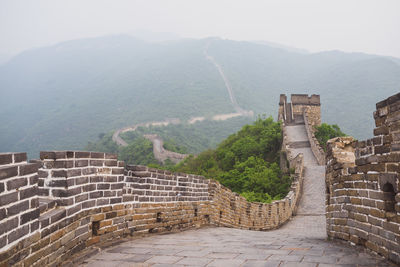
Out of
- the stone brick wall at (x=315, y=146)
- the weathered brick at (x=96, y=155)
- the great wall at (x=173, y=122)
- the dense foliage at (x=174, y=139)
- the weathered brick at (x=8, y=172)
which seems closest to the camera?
the weathered brick at (x=8, y=172)

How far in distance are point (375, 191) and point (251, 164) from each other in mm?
16222

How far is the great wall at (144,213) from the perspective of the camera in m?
2.93

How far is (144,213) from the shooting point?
5.48 metres

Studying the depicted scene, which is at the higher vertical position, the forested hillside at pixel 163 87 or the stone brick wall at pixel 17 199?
the forested hillside at pixel 163 87

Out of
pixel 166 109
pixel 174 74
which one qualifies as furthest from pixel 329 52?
pixel 166 109

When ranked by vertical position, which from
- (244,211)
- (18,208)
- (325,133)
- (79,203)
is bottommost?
(244,211)

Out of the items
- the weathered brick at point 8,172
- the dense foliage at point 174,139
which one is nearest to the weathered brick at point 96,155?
the weathered brick at point 8,172

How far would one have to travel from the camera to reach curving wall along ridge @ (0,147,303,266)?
9.05 ft

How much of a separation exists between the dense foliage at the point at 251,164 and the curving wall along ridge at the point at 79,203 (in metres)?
9.41

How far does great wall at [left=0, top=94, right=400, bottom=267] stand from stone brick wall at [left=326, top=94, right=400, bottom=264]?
12mm

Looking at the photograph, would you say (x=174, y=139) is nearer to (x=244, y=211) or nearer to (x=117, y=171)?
(x=244, y=211)

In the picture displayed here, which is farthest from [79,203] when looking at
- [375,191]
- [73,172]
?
[375,191]

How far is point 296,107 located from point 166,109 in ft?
156

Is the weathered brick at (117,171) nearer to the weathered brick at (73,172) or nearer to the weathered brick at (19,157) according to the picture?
the weathered brick at (73,172)
